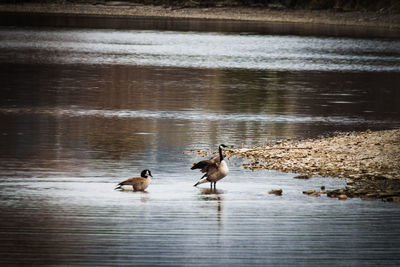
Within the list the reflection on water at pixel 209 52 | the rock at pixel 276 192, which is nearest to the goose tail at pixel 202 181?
the rock at pixel 276 192

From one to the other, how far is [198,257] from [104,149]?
10.1 m

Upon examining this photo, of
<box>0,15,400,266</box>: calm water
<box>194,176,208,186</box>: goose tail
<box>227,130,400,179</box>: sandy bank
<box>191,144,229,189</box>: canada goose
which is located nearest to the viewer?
<box>0,15,400,266</box>: calm water

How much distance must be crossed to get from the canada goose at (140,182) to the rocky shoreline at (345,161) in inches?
126

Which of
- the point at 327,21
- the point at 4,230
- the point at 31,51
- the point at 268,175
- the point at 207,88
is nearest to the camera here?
the point at 4,230

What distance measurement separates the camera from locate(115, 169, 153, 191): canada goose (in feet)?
55.5

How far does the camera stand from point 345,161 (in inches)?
792

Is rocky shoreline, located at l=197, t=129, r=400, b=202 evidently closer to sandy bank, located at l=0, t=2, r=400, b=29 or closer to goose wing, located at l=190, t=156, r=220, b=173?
goose wing, located at l=190, t=156, r=220, b=173

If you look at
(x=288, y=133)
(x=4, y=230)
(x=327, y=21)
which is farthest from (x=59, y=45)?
(x=327, y=21)

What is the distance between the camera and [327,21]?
176750 mm

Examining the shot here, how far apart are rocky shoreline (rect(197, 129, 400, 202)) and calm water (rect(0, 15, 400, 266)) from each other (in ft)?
1.67

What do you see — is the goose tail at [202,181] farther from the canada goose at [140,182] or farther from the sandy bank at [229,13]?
the sandy bank at [229,13]

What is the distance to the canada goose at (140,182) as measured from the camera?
16.9 meters

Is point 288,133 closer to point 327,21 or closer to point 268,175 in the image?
point 268,175

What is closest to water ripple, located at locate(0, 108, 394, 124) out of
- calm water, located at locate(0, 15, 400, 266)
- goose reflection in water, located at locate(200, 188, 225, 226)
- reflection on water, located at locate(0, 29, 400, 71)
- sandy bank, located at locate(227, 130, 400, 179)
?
calm water, located at locate(0, 15, 400, 266)
